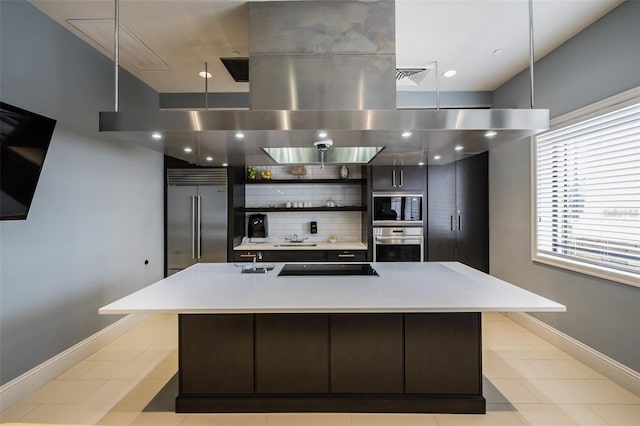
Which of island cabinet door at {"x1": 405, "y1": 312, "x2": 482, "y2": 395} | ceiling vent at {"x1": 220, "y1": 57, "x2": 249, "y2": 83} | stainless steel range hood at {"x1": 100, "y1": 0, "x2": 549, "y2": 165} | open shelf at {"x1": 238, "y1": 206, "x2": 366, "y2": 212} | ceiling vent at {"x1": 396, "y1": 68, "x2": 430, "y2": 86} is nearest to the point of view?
stainless steel range hood at {"x1": 100, "y1": 0, "x2": 549, "y2": 165}

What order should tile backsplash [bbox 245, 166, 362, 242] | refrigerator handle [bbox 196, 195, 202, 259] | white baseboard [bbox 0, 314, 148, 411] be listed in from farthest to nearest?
tile backsplash [bbox 245, 166, 362, 242], refrigerator handle [bbox 196, 195, 202, 259], white baseboard [bbox 0, 314, 148, 411]

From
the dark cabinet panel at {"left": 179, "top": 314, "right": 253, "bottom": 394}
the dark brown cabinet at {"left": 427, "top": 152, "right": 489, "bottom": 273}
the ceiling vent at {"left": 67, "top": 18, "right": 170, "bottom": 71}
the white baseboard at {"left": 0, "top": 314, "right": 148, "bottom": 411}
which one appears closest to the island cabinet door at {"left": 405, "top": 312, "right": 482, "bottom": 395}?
the dark cabinet panel at {"left": 179, "top": 314, "right": 253, "bottom": 394}

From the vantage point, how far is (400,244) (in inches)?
174

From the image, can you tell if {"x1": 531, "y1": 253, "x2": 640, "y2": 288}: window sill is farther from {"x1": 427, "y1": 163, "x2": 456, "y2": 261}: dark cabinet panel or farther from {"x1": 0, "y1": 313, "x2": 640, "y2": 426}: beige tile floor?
{"x1": 427, "y1": 163, "x2": 456, "y2": 261}: dark cabinet panel

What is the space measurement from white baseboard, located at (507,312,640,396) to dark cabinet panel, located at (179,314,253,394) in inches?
110

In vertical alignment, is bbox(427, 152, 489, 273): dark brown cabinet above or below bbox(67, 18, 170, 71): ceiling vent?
below

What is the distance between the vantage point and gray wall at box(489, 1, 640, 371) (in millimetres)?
2430

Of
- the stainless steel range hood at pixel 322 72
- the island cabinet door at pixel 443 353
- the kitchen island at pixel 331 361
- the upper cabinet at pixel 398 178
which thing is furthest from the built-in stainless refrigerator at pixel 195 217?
the island cabinet door at pixel 443 353

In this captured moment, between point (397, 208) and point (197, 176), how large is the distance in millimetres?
2773

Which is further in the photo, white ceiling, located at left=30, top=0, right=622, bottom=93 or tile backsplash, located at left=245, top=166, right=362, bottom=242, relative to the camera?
tile backsplash, located at left=245, top=166, right=362, bottom=242

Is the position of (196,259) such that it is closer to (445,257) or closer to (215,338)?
(215,338)

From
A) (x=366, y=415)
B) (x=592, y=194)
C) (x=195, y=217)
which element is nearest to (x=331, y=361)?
(x=366, y=415)

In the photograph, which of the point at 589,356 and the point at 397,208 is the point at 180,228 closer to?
the point at 397,208

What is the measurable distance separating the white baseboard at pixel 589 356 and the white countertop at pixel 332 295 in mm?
1209
